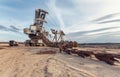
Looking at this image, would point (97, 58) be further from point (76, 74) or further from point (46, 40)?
point (46, 40)

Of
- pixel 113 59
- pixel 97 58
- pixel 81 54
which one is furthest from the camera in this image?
pixel 81 54

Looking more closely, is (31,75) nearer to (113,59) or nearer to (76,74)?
(76,74)

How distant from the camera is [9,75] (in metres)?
8.79

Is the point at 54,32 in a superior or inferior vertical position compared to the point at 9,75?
superior

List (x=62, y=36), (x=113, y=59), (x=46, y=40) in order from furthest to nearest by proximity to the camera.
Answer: (x=46, y=40) → (x=62, y=36) → (x=113, y=59)

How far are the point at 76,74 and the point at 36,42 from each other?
35.1 metres

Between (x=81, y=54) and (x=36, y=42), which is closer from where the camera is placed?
(x=81, y=54)

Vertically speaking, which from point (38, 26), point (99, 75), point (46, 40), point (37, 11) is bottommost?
point (99, 75)

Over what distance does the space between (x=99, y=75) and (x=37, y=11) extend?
124 ft

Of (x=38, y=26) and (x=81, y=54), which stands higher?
(x=38, y=26)

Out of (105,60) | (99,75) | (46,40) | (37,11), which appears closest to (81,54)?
(105,60)

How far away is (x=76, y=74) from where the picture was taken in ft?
27.6

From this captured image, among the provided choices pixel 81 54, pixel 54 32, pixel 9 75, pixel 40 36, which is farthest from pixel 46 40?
pixel 9 75

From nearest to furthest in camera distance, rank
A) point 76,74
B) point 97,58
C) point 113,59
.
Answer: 1. point 76,74
2. point 113,59
3. point 97,58
